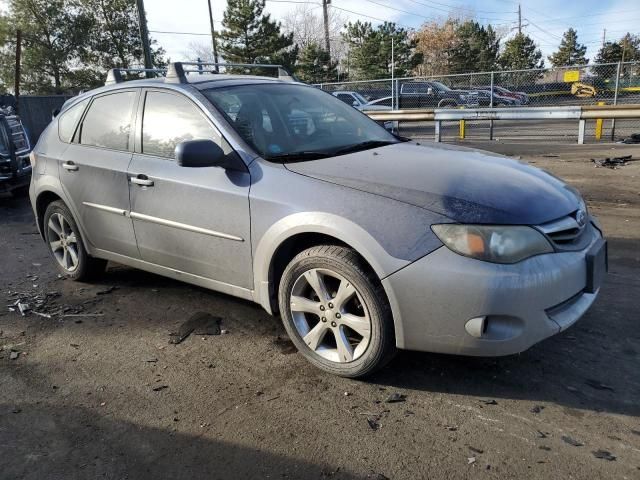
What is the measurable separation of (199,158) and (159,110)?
95 centimetres

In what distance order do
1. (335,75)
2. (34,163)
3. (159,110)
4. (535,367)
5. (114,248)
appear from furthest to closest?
1. (335,75)
2. (34,163)
3. (114,248)
4. (159,110)
5. (535,367)

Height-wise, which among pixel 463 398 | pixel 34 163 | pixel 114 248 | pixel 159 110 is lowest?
pixel 463 398

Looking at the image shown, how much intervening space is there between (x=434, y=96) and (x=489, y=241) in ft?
55.0

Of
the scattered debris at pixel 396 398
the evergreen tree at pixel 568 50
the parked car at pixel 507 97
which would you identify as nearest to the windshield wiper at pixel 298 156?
the scattered debris at pixel 396 398

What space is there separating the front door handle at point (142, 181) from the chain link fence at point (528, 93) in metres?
13.1

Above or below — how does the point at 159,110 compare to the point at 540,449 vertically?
above

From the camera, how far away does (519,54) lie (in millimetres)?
63156

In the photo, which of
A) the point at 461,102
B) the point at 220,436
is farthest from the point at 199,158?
the point at 461,102

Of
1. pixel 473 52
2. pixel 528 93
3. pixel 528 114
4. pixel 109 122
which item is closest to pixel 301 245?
pixel 109 122

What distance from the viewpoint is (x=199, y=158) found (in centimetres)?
319

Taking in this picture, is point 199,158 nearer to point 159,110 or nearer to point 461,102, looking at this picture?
point 159,110

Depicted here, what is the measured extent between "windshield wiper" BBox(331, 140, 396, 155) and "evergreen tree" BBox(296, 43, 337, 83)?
4338 cm

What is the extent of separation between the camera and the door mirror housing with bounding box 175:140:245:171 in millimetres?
3184

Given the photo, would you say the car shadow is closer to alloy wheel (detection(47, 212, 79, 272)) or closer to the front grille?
the front grille
